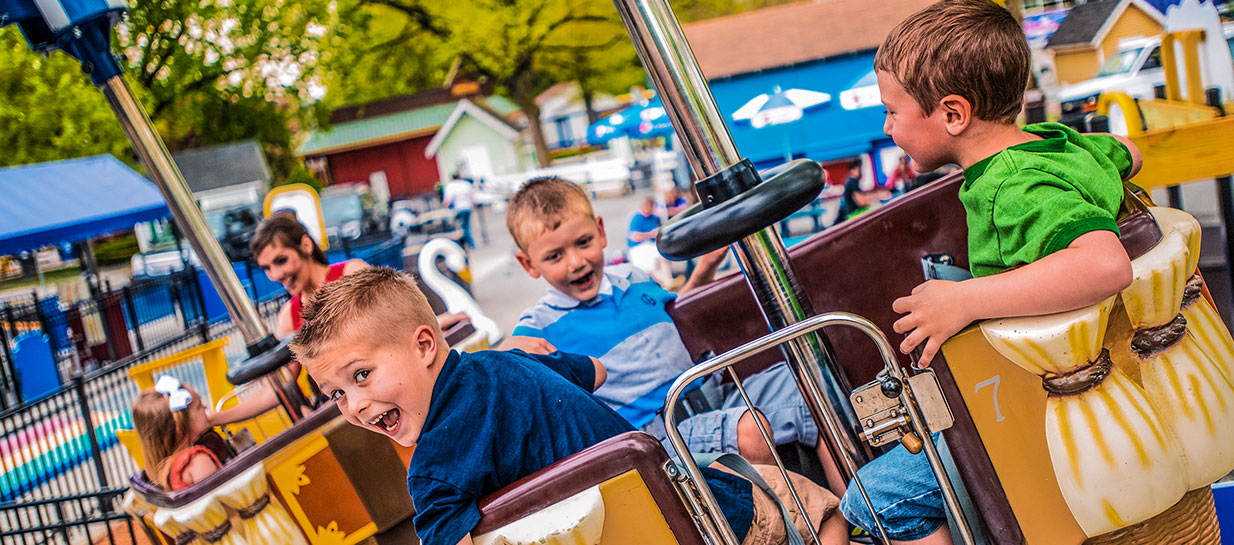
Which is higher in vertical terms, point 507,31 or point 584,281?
point 507,31

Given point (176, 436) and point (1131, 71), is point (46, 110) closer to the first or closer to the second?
point (176, 436)

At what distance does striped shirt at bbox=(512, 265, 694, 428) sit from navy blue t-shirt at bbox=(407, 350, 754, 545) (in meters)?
0.57

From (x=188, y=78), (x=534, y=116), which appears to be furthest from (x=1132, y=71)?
(x=534, y=116)

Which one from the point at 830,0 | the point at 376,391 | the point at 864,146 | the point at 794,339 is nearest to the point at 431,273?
the point at 376,391

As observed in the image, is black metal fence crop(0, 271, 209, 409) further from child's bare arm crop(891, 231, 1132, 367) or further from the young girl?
child's bare arm crop(891, 231, 1132, 367)

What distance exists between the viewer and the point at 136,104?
224 centimetres

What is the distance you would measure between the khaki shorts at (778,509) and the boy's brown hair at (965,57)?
0.73m

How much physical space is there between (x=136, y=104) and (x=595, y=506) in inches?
67.7

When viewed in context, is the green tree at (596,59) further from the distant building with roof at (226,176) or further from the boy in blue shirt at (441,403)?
the boy in blue shirt at (441,403)

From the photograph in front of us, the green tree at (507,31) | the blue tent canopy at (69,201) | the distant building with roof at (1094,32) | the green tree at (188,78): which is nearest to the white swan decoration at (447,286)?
the distant building with roof at (1094,32)

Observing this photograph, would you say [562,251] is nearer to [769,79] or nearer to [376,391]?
[376,391]

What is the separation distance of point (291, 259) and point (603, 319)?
5.38 ft

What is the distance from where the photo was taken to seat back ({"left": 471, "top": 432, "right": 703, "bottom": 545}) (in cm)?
131

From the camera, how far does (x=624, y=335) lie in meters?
2.28
